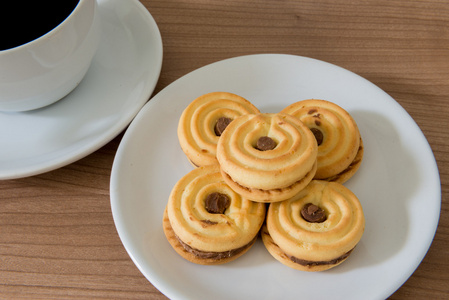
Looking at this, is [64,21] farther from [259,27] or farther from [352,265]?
[352,265]

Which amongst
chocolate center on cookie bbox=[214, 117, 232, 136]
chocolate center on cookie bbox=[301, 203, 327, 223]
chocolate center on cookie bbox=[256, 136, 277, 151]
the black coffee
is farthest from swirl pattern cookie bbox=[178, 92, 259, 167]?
the black coffee

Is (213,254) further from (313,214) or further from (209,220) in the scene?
(313,214)

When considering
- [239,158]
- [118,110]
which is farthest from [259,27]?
[239,158]

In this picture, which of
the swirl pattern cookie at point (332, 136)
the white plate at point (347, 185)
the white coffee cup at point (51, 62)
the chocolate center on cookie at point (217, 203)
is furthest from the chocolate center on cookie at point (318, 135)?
the white coffee cup at point (51, 62)

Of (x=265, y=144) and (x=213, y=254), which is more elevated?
(x=265, y=144)

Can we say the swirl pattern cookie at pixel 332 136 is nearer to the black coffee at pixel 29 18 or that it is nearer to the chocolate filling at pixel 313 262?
the chocolate filling at pixel 313 262

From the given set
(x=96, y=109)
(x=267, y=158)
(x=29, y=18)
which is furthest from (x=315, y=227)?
(x=29, y=18)
